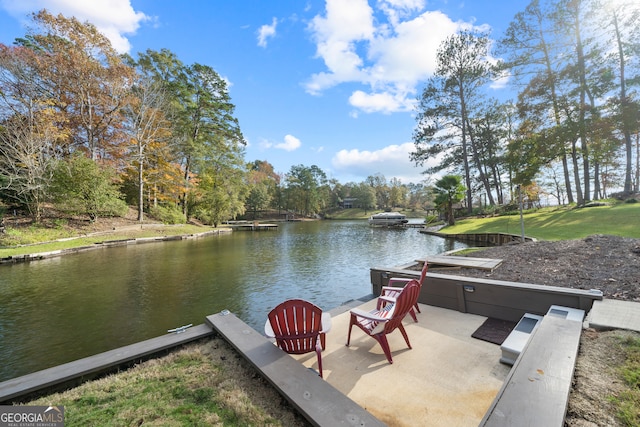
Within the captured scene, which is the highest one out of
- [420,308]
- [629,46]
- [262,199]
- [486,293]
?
[629,46]

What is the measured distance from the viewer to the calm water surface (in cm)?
369

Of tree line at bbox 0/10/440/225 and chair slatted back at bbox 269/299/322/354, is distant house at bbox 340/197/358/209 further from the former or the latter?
chair slatted back at bbox 269/299/322/354

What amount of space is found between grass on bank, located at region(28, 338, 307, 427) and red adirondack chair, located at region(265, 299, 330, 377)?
0.36 meters

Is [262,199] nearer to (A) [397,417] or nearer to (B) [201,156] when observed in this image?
(B) [201,156]

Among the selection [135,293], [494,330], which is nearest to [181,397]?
[494,330]

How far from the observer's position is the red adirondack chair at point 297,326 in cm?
212

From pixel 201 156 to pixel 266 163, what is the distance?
37186 mm

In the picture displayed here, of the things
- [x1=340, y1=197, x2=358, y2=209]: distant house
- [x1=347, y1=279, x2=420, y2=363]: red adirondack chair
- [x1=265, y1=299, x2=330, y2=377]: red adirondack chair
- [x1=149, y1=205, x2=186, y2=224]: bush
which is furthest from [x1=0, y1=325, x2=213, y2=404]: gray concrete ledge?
[x1=340, y1=197, x2=358, y2=209]: distant house

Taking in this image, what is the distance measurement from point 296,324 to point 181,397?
924 mm

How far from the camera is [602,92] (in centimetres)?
1326

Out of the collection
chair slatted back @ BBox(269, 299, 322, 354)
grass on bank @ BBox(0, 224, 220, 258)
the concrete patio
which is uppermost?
grass on bank @ BBox(0, 224, 220, 258)

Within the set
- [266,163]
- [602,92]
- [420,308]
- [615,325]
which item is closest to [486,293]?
[420,308]
